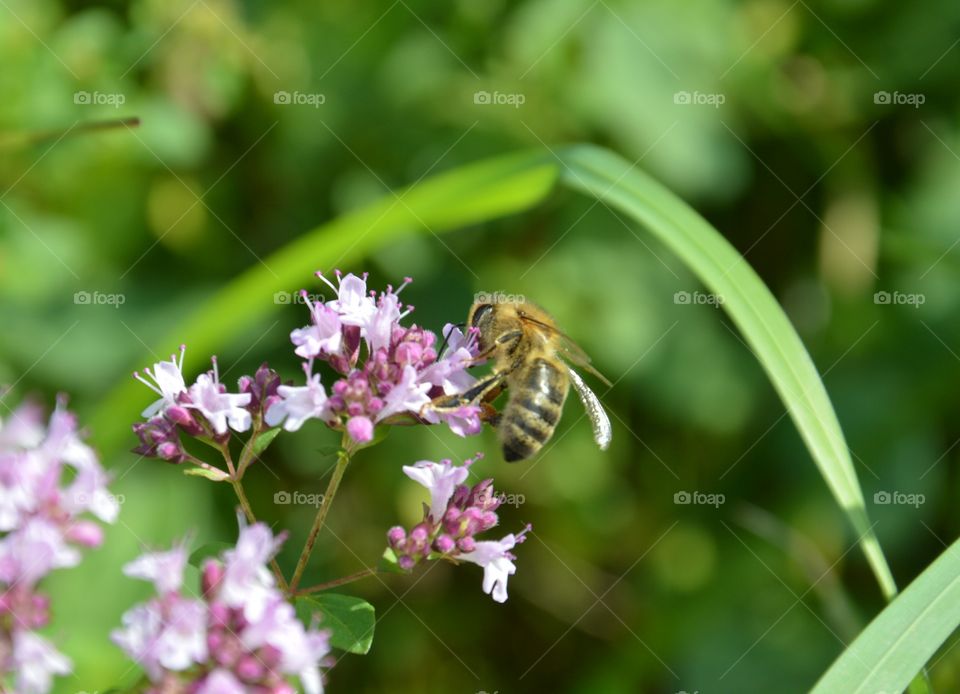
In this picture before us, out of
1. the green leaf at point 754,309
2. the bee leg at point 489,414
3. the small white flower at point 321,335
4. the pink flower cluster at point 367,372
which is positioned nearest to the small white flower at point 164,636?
the pink flower cluster at point 367,372

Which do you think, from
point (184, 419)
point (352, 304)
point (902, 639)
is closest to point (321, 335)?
point (352, 304)

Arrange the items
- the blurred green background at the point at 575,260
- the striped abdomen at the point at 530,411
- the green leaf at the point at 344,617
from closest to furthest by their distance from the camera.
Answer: the green leaf at the point at 344,617, the striped abdomen at the point at 530,411, the blurred green background at the point at 575,260

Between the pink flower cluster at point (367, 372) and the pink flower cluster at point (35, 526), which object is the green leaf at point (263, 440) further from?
the pink flower cluster at point (35, 526)

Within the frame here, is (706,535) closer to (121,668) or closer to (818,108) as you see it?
(818,108)

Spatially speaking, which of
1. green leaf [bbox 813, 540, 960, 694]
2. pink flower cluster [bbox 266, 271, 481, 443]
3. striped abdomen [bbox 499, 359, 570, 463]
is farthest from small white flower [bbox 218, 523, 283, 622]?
green leaf [bbox 813, 540, 960, 694]

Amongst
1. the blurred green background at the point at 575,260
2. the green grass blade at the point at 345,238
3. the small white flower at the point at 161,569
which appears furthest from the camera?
the blurred green background at the point at 575,260

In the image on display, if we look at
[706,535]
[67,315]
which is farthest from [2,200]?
[706,535]

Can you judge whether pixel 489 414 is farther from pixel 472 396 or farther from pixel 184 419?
pixel 184 419

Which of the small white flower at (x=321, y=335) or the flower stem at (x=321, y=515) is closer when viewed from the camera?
the flower stem at (x=321, y=515)
